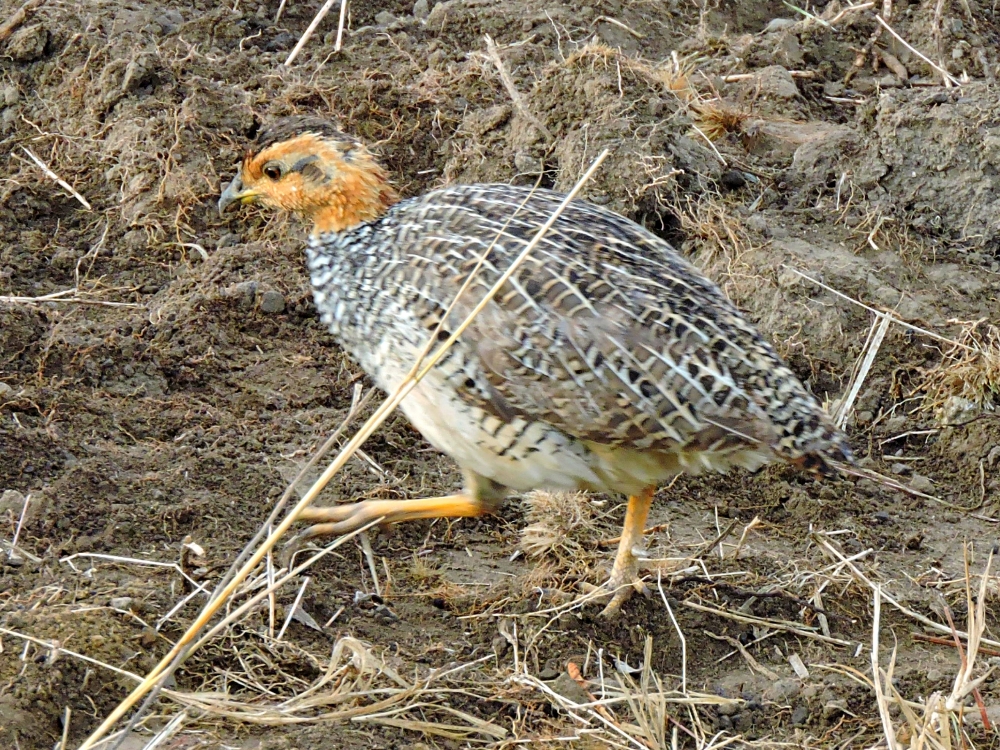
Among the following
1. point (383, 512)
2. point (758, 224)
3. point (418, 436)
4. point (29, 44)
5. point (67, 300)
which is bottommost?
point (418, 436)

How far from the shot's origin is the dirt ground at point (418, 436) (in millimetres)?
4258

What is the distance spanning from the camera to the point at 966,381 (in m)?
5.77

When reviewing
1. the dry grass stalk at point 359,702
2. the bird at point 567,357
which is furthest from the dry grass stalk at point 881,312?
the dry grass stalk at point 359,702

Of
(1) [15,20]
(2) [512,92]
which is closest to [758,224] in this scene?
(2) [512,92]

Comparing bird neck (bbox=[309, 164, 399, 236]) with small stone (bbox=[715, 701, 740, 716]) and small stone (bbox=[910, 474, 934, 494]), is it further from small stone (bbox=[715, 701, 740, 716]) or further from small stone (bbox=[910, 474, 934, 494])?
small stone (bbox=[910, 474, 934, 494])

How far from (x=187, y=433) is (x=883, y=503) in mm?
2775

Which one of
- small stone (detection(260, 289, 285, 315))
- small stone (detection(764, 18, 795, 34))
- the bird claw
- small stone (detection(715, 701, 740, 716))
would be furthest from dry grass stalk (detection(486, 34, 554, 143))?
A: small stone (detection(715, 701, 740, 716))

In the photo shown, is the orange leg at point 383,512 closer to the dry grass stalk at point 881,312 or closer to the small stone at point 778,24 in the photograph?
the dry grass stalk at point 881,312

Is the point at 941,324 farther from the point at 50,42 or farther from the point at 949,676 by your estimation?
the point at 50,42

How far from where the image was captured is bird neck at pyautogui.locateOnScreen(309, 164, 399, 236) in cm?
495

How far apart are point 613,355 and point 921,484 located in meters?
2.00

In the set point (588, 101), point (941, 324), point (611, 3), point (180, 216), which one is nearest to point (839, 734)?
point (941, 324)

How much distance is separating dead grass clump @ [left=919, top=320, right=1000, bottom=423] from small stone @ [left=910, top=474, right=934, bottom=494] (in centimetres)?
32

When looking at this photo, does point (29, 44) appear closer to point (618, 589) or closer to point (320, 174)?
point (320, 174)
